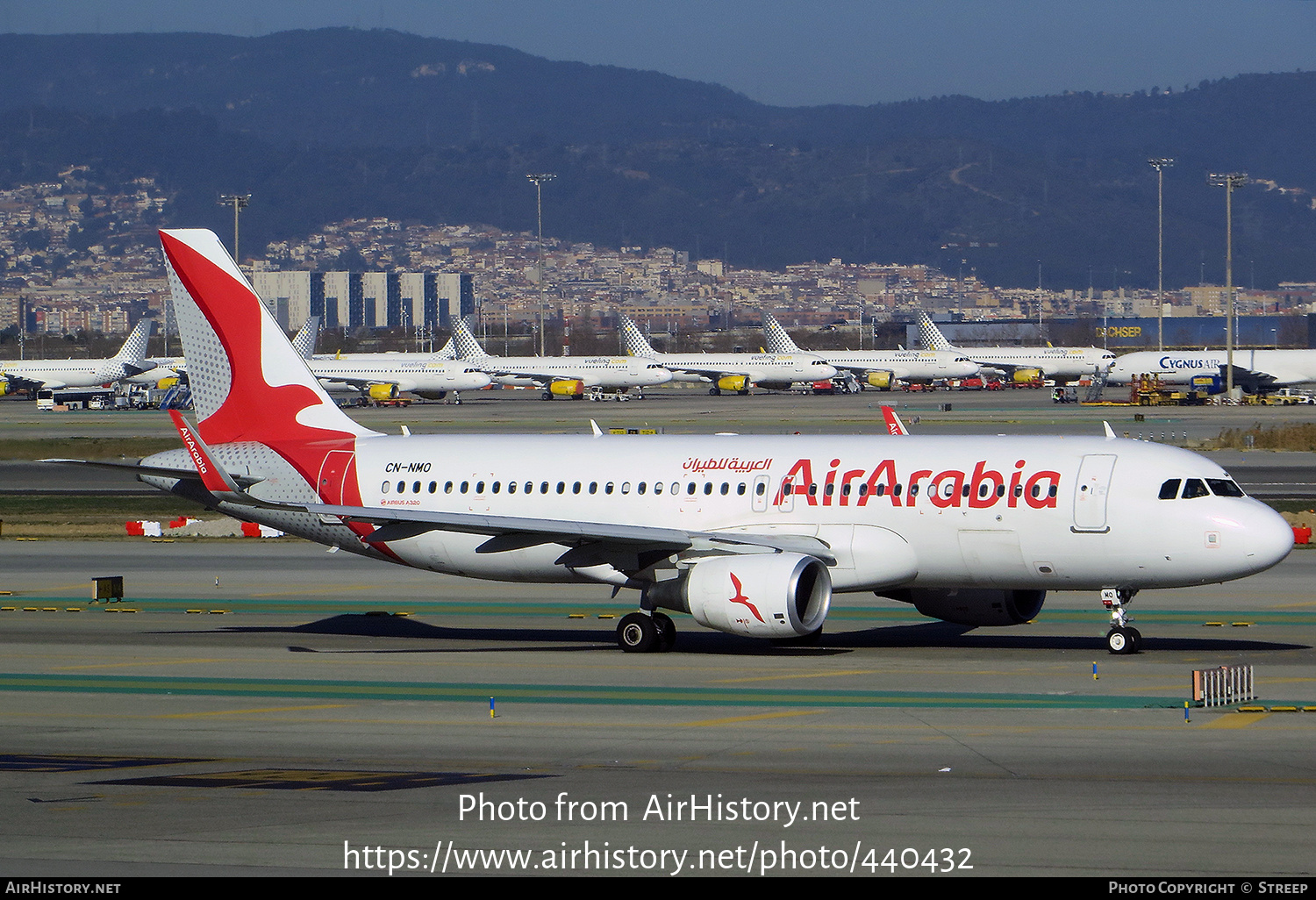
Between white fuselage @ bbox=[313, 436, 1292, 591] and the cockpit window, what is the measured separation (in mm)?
134

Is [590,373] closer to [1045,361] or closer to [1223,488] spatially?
[1045,361]

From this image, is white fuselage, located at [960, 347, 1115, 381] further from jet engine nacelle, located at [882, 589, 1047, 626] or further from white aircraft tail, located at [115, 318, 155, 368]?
jet engine nacelle, located at [882, 589, 1047, 626]

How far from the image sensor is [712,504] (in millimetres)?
33188

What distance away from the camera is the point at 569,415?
123375 millimetres

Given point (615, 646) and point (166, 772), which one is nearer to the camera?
point (166, 772)

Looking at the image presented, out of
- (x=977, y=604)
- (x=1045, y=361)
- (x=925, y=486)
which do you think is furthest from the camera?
(x=1045, y=361)

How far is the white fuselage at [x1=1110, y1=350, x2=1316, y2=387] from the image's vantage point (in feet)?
459

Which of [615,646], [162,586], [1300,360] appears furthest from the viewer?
[1300,360]

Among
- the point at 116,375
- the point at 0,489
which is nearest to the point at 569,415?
the point at 0,489

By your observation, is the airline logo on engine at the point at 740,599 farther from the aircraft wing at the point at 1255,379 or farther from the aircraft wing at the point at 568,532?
the aircraft wing at the point at 1255,379

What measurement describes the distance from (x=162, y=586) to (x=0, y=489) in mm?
32353

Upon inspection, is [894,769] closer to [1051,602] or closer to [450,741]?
[450,741]

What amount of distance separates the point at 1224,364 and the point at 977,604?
119043 mm

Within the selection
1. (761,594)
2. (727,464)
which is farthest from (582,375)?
(761,594)
